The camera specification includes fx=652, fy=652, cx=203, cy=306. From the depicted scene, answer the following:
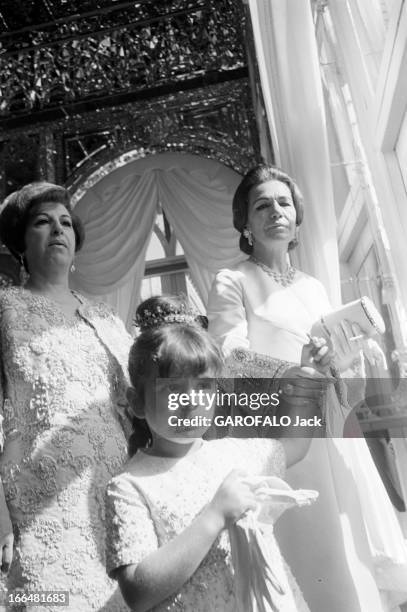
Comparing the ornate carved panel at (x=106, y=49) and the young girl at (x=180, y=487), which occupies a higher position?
the ornate carved panel at (x=106, y=49)

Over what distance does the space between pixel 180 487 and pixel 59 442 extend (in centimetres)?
43

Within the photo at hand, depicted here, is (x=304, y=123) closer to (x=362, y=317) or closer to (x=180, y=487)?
(x=362, y=317)

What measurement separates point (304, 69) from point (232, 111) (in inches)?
71.1

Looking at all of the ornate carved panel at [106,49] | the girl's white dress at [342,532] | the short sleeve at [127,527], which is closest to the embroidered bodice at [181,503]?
the short sleeve at [127,527]

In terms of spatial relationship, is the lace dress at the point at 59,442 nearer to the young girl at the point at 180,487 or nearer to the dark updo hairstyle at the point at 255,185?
the young girl at the point at 180,487

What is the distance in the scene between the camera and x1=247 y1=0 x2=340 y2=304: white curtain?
5.66 ft

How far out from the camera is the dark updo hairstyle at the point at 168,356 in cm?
103

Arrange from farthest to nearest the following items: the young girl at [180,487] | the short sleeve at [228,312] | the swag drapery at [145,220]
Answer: the swag drapery at [145,220], the short sleeve at [228,312], the young girl at [180,487]

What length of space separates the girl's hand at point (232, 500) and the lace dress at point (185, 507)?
0.05 m

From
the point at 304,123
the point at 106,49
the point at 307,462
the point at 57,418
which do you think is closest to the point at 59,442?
the point at 57,418

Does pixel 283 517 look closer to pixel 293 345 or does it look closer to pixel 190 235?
pixel 293 345

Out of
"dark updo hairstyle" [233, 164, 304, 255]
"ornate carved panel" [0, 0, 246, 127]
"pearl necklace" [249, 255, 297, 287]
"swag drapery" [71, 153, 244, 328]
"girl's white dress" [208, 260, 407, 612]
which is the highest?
"ornate carved panel" [0, 0, 246, 127]

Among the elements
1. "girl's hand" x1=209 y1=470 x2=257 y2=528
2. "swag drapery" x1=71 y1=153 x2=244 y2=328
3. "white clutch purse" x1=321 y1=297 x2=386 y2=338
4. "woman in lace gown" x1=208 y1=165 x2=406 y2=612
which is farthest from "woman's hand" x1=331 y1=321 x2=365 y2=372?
"swag drapery" x1=71 y1=153 x2=244 y2=328

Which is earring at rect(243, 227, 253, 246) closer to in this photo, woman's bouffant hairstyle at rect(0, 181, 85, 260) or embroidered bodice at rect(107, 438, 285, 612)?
woman's bouffant hairstyle at rect(0, 181, 85, 260)
